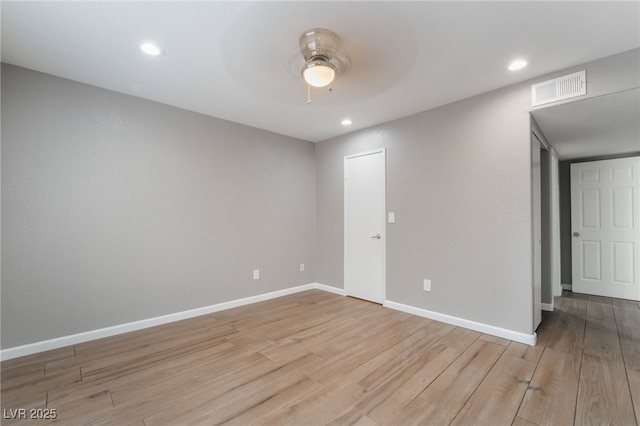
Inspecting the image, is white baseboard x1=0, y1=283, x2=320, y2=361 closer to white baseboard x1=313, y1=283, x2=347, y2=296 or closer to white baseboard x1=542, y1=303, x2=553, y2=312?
white baseboard x1=313, y1=283, x2=347, y2=296

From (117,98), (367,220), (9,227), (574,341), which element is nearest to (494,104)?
(367,220)

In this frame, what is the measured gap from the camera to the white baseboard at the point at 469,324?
8.43 ft

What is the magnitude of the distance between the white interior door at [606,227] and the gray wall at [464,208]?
9.11 feet

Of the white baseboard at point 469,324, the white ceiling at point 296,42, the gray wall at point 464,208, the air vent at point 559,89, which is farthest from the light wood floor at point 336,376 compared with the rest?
the white ceiling at point 296,42

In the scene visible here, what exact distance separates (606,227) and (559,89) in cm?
309

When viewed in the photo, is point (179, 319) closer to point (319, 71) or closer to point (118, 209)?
point (118, 209)

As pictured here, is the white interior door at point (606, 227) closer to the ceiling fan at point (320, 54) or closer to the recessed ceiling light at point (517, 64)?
the recessed ceiling light at point (517, 64)

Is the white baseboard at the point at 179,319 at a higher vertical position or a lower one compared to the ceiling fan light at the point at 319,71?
lower

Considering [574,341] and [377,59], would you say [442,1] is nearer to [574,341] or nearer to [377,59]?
[377,59]

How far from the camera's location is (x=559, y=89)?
7.88ft

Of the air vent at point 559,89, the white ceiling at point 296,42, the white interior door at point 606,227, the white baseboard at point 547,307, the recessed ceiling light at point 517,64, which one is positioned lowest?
the white baseboard at point 547,307

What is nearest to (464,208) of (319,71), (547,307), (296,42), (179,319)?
(547,307)

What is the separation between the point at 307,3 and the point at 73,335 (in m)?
3.48

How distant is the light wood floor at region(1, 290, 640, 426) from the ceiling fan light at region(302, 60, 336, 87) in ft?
7.58
